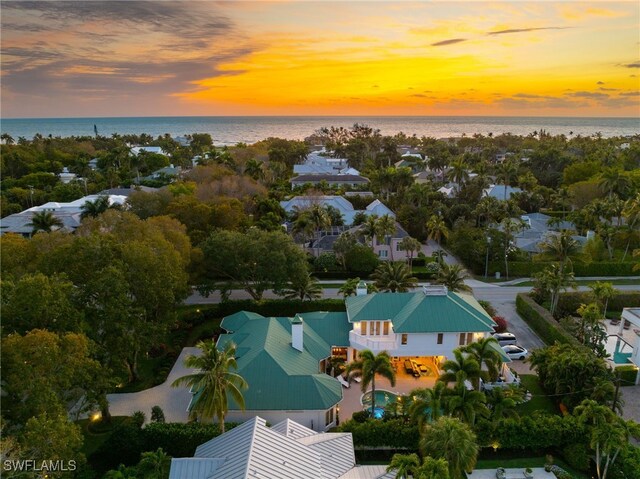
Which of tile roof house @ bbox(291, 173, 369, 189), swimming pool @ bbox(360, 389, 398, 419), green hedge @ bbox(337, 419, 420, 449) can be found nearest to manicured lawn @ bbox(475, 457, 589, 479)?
green hedge @ bbox(337, 419, 420, 449)

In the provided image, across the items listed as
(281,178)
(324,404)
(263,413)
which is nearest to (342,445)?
(324,404)

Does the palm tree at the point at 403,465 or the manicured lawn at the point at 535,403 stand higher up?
the palm tree at the point at 403,465

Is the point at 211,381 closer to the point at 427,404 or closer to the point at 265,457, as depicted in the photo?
the point at 265,457

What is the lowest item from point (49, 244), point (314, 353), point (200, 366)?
point (314, 353)

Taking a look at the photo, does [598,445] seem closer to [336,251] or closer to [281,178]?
[336,251]

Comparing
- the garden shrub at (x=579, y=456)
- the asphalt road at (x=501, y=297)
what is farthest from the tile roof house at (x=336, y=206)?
the garden shrub at (x=579, y=456)

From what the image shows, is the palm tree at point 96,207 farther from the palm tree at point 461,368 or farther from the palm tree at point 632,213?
the palm tree at point 632,213

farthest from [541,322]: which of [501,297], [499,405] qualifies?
[499,405]
